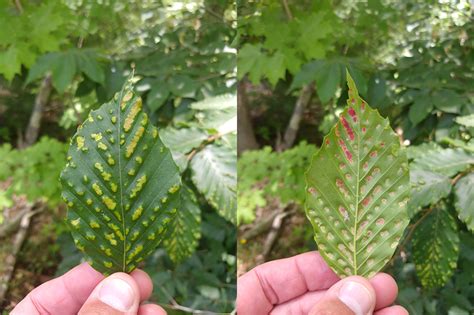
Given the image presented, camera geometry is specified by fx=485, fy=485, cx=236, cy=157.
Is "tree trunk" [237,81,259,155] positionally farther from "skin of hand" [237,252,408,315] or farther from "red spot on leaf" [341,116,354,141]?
"red spot on leaf" [341,116,354,141]

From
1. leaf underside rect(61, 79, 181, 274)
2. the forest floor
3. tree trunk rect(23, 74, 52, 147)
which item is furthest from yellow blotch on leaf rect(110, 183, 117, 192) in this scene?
tree trunk rect(23, 74, 52, 147)

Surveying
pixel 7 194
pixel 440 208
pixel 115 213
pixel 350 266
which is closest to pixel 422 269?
pixel 440 208

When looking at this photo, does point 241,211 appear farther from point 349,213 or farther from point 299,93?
point 349,213

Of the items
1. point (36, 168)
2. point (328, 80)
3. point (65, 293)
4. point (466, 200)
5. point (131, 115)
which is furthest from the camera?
point (36, 168)

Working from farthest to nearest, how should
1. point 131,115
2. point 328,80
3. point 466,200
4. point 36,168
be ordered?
point 36,168, point 328,80, point 466,200, point 131,115

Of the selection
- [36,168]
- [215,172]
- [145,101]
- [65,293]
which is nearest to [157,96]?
[145,101]

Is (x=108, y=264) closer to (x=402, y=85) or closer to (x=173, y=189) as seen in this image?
(x=173, y=189)

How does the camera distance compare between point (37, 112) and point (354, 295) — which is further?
point (37, 112)

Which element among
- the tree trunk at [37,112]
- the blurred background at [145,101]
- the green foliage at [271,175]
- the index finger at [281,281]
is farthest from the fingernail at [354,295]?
the tree trunk at [37,112]

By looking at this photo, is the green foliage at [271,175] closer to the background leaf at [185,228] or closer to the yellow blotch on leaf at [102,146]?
the background leaf at [185,228]
